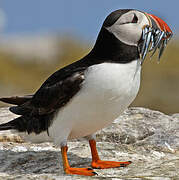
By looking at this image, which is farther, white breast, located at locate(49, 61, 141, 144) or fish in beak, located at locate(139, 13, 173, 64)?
fish in beak, located at locate(139, 13, 173, 64)

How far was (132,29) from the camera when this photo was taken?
540cm

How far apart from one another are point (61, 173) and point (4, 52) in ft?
116

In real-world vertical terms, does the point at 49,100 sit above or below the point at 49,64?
above

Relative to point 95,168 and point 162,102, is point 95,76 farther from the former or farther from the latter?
point 162,102

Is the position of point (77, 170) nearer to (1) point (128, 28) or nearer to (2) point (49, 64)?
(1) point (128, 28)

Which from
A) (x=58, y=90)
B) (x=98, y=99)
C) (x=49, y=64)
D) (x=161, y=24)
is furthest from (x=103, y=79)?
(x=49, y=64)

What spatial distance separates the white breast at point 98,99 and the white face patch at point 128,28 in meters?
0.31

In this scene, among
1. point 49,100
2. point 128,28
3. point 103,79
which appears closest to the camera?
point 103,79

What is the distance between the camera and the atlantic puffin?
5320 millimetres

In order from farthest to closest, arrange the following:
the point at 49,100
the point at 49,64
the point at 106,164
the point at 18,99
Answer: the point at 49,64 < the point at 18,99 < the point at 106,164 < the point at 49,100

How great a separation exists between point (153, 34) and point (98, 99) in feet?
3.73

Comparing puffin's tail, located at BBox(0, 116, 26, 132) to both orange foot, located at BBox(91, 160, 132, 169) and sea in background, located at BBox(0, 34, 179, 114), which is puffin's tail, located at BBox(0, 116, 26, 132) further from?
sea in background, located at BBox(0, 34, 179, 114)

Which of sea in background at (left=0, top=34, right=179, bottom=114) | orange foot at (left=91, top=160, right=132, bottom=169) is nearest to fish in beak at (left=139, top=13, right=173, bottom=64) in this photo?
orange foot at (left=91, top=160, right=132, bottom=169)

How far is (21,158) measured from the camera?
6.54 meters
